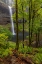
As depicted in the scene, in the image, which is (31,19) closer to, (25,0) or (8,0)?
(25,0)

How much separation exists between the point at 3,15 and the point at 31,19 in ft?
132

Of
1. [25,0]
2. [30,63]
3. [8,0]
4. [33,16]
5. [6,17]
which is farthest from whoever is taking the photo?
[8,0]

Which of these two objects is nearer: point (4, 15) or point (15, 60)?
point (15, 60)

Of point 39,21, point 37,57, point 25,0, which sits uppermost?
point 25,0

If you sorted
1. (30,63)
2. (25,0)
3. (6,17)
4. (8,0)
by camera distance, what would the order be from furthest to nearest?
1. (8,0)
2. (6,17)
3. (25,0)
4. (30,63)

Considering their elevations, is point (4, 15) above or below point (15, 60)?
above

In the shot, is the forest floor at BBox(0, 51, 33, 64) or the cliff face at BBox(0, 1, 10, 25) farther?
the cliff face at BBox(0, 1, 10, 25)

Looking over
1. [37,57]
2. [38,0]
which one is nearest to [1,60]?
[37,57]

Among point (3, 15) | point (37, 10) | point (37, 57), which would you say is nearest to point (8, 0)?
point (3, 15)

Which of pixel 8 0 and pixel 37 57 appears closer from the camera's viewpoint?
pixel 37 57

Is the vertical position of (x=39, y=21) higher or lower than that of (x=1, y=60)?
higher

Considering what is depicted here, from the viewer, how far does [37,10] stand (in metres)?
24.5

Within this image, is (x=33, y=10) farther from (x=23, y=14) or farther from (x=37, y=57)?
(x=37, y=57)

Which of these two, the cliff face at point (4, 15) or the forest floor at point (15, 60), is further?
the cliff face at point (4, 15)
